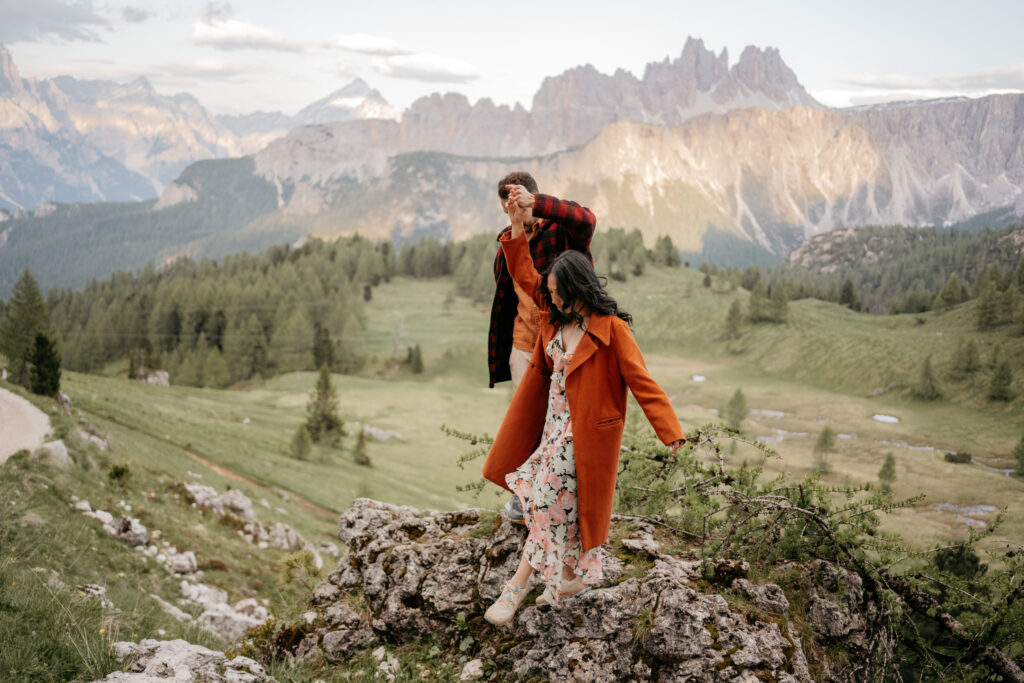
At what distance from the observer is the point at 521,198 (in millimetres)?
5215

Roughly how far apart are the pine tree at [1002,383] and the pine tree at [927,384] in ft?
70.3

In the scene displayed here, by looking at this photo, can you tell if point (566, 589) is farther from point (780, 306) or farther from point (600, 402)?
point (780, 306)

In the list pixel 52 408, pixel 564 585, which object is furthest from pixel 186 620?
pixel 52 408

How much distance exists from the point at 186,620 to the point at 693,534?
8531 mm

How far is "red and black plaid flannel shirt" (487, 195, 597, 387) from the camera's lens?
17.4 feet

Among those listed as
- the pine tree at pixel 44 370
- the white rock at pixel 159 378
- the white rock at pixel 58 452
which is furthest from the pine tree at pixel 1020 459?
the white rock at pixel 159 378

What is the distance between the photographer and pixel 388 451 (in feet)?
157

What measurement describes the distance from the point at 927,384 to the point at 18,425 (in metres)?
76.6

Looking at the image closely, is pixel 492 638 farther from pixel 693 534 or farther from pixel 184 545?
pixel 184 545

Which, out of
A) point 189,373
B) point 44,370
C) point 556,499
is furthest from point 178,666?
point 189,373

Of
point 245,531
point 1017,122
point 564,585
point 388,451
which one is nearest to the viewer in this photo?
point 564,585

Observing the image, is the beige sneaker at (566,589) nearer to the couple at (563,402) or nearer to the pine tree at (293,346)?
the couple at (563,402)

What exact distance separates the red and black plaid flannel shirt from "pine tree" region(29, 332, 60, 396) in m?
23.9

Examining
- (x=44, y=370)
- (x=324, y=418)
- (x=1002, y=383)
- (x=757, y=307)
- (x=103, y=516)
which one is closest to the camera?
(x=103, y=516)
